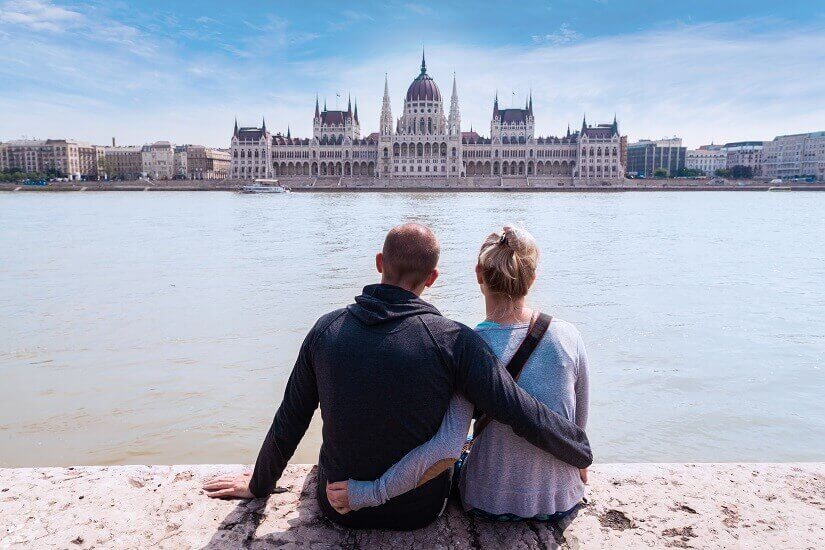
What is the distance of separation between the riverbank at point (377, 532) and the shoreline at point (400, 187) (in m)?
80.4

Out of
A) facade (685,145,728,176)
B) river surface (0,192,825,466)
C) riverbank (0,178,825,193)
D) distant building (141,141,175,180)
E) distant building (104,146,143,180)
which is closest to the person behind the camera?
river surface (0,192,825,466)

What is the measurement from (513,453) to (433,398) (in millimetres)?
447

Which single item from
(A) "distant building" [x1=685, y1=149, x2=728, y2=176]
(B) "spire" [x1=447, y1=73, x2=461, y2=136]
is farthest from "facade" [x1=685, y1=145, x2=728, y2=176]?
(B) "spire" [x1=447, y1=73, x2=461, y2=136]

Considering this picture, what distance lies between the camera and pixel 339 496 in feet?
8.15

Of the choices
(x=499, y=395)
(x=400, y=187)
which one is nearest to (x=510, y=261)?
(x=499, y=395)

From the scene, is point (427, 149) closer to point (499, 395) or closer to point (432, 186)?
point (432, 186)

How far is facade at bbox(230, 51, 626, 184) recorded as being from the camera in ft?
328

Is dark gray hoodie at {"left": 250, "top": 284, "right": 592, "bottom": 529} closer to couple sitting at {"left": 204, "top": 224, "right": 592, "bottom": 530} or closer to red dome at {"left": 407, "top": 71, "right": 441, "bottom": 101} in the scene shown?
couple sitting at {"left": 204, "top": 224, "right": 592, "bottom": 530}

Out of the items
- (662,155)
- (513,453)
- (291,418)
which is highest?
(662,155)

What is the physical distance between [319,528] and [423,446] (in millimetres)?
654

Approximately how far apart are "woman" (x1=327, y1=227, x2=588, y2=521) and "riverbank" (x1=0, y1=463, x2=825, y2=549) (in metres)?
0.17

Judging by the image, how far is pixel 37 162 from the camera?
379 feet

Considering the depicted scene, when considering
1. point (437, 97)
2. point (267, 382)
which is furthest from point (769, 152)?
point (267, 382)

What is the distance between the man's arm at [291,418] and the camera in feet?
8.12
